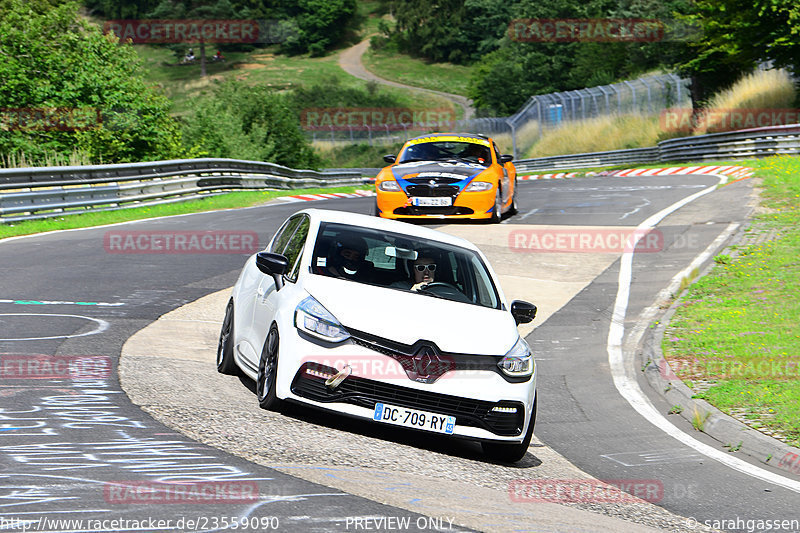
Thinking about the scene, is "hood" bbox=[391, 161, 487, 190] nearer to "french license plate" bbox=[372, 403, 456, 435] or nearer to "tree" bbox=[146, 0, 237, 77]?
"french license plate" bbox=[372, 403, 456, 435]

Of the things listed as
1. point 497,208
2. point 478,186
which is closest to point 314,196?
point 497,208

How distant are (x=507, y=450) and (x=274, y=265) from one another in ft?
7.37

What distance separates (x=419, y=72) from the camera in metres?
134

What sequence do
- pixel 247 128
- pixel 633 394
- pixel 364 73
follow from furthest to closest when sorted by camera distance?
1. pixel 364 73
2. pixel 247 128
3. pixel 633 394

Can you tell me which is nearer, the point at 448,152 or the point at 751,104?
the point at 448,152

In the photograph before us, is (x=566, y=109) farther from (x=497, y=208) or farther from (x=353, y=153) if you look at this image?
(x=497, y=208)

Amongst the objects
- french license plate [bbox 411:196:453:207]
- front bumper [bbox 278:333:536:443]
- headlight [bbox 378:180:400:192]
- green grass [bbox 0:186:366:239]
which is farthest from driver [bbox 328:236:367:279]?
green grass [bbox 0:186:366:239]

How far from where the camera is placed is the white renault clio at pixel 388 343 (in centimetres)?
673

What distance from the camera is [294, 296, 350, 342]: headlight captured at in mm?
6785

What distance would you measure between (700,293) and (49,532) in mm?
11415

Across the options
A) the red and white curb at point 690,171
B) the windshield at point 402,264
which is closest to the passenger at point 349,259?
the windshield at point 402,264

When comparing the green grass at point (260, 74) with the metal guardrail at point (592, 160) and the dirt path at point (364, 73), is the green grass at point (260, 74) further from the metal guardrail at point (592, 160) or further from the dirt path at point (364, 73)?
the metal guardrail at point (592, 160)

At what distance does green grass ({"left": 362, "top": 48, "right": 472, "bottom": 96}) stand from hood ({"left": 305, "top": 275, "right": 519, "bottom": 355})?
389 feet

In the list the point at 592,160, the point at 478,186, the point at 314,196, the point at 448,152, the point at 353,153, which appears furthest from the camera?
the point at 353,153
